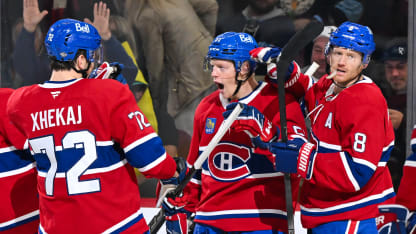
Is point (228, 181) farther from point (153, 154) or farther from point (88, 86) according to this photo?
point (88, 86)

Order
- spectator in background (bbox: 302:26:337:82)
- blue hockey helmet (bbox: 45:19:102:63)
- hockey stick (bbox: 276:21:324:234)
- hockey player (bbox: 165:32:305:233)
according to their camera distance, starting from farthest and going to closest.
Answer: spectator in background (bbox: 302:26:337:82) → hockey player (bbox: 165:32:305:233) → hockey stick (bbox: 276:21:324:234) → blue hockey helmet (bbox: 45:19:102:63)

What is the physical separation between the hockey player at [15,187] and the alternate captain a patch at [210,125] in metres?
0.81

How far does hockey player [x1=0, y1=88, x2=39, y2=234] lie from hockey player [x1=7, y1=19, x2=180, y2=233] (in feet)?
0.89

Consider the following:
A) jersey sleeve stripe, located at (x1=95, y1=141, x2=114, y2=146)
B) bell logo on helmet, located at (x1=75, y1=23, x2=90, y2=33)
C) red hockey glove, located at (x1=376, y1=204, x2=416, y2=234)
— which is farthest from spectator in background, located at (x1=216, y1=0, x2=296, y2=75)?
red hockey glove, located at (x1=376, y1=204, x2=416, y2=234)

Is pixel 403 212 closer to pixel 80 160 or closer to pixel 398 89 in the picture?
pixel 80 160

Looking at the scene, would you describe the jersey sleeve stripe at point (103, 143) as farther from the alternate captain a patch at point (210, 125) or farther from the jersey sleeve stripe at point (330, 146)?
the jersey sleeve stripe at point (330, 146)

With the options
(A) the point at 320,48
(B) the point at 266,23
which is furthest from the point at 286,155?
(B) the point at 266,23

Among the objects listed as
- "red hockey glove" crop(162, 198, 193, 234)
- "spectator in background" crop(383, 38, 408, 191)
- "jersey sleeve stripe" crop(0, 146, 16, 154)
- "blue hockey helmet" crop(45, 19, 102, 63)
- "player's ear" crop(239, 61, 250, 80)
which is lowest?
"spectator in background" crop(383, 38, 408, 191)

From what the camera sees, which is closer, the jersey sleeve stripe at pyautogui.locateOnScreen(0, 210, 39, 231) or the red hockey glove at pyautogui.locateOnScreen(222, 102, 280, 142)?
the red hockey glove at pyautogui.locateOnScreen(222, 102, 280, 142)

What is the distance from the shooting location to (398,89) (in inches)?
187

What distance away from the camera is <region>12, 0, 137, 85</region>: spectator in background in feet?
18.3

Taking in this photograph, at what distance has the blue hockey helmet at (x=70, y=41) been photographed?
6.95 feet

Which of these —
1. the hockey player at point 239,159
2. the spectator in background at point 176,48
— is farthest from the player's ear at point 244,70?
the spectator in background at point 176,48

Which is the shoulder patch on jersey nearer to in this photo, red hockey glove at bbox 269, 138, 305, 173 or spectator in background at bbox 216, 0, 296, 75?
red hockey glove at bbox 269, 138, 305, 173
